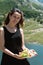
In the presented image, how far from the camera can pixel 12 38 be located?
17.9 ft

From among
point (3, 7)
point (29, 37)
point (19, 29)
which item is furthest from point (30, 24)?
point (19, 29)

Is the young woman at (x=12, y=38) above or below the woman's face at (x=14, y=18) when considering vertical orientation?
below

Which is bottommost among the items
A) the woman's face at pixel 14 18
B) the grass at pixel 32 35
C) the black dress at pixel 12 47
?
the grass at pixel 32 35

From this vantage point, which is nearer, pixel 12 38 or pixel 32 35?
pixel 12 38

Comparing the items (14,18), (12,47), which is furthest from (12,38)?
(14,18)

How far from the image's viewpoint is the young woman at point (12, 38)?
17.7ft

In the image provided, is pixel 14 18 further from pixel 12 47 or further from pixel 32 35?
pixel 32 35

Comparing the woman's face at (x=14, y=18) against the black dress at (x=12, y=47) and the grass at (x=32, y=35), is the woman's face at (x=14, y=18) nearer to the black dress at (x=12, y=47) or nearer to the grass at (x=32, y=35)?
the black dress at (x=12, y=47)

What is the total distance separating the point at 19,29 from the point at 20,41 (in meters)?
0.26

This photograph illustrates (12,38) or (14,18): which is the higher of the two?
(14,18)

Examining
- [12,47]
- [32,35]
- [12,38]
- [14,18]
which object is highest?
[14,18]

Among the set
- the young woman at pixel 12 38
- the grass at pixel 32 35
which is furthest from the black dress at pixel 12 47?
the grass at pixel 32 35

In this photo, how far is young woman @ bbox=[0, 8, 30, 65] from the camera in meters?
5.41

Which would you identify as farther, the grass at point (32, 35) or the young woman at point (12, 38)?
the grass at point (32, 35)
